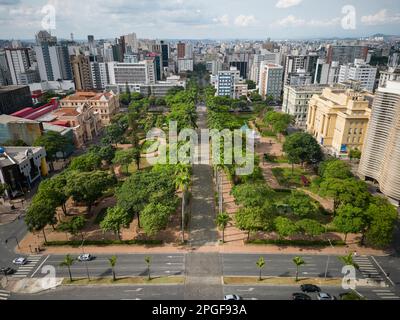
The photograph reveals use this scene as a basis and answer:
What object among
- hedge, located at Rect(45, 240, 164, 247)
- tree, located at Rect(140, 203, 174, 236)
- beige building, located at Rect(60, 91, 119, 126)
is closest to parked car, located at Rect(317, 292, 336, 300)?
tree, located at Rect(140, 203, 174, 236)

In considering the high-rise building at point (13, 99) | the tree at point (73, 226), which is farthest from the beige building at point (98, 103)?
the tree at point (73, 226)

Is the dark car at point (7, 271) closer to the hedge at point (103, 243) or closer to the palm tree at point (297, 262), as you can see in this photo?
the hedge at point (103, 243)

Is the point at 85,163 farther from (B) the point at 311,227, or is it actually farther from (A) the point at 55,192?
(B) the point at 311,227

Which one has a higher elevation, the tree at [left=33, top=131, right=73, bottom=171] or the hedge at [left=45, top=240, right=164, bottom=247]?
the tree at [left=33, top=131, right=73, bottom=171]

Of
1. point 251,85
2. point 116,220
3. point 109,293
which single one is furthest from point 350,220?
point 251,85

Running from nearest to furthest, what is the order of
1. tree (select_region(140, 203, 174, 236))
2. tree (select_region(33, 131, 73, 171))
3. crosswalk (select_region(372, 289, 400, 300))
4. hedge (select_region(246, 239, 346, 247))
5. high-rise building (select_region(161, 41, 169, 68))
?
crosswalk (select_region(372, 289, 400, 300)) → tree (select_region(140, 203, 174, 236)) → hedge (select_region(246, 239, 346, 247)) → tree (select_region(33, 131, 73, 171)) → high-rise building (select_region(161, 41, 169, 68))

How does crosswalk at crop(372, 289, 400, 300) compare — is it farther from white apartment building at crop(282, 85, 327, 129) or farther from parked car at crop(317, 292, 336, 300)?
white apartment building at crop(282, 85, 327, 129)
